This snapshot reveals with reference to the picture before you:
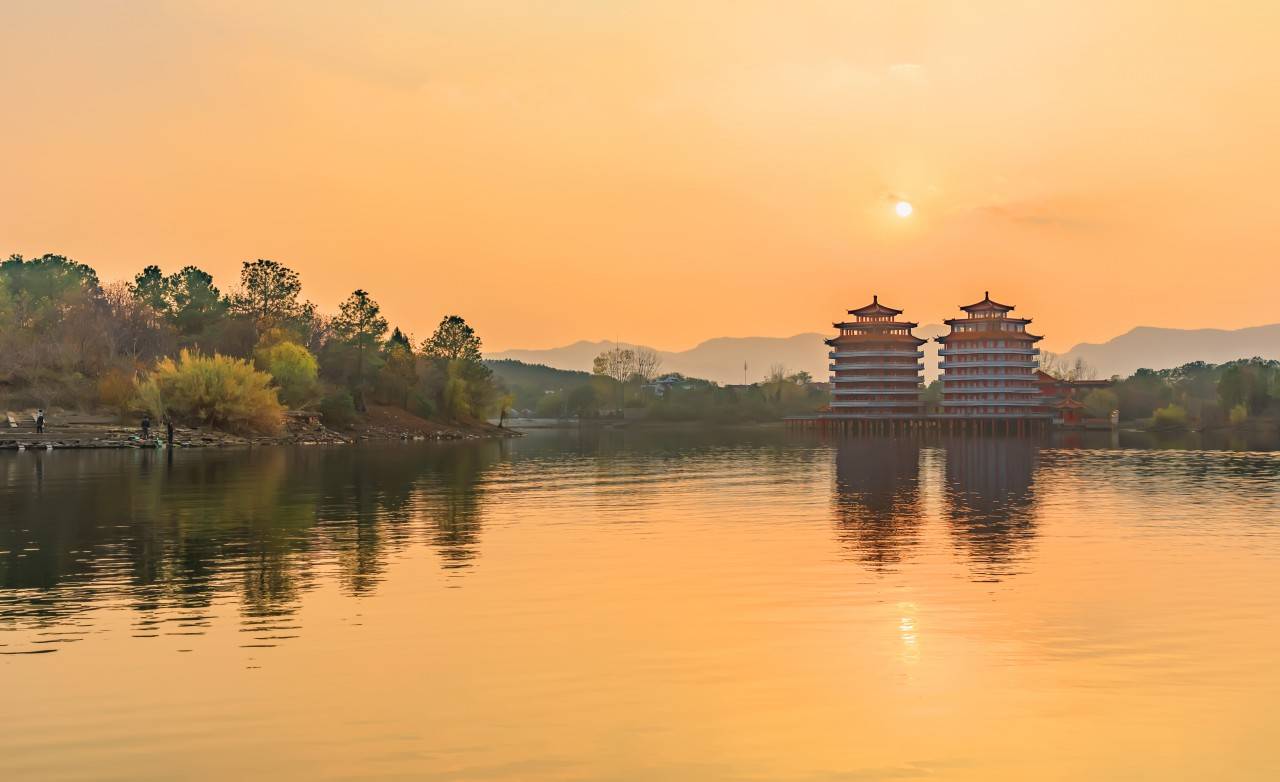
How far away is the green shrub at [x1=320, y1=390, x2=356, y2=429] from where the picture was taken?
129500 mm

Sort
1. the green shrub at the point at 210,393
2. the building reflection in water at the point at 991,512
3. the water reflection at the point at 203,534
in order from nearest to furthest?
the water reflection at the point at 203,534 → the building reflection in water at the point at 991,512 → the green shrub at the point at 210,393

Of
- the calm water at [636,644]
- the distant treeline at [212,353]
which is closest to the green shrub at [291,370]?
the distant treeline at [212,353]

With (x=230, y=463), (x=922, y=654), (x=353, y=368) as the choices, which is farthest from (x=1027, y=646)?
(x=353, y=368)

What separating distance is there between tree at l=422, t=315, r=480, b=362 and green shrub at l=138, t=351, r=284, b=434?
51.8m

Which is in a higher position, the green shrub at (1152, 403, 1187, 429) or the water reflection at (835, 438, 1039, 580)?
the green shrub at (1152, 403, 1187, 429)

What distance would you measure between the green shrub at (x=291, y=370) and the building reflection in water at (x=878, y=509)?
64706 millimetres

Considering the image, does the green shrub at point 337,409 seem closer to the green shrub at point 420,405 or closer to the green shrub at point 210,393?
the green shrub at point 420,405

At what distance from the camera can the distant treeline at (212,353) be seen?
10294 centimetres

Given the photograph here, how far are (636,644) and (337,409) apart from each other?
386 ft

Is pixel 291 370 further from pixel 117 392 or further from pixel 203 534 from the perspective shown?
pixel 203 534

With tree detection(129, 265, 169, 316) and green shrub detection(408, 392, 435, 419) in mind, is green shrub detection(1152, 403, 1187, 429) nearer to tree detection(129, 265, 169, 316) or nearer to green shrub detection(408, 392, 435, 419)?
green shrub detection(408, 392, 435, 419)

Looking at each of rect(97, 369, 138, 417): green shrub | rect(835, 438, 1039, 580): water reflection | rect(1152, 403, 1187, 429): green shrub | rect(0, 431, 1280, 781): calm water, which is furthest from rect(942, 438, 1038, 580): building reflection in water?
rect(1152, 403, 1187, 429): green shrub

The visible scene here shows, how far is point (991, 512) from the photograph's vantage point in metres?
42.7

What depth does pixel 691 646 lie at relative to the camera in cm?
1838
